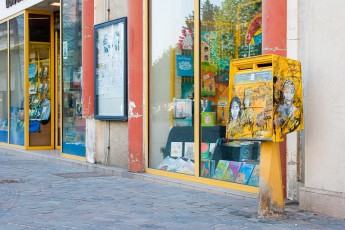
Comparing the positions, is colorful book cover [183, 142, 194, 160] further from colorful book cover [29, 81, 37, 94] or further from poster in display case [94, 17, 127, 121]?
colorful book cover [29, 81, 37, 94]

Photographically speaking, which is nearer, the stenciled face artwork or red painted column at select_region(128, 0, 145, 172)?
the stenciled face artwork

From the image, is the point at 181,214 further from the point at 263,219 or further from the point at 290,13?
the point at 290,13

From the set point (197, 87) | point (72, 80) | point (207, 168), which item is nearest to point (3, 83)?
point (72, 80)

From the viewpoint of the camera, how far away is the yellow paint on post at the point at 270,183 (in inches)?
247

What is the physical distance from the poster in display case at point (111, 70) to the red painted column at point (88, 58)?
0.16 m

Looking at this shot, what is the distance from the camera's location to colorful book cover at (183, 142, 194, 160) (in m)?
9.02

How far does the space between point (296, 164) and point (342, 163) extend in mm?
783

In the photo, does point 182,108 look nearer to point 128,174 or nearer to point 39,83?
point 128,174

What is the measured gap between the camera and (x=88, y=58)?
11.6 meters

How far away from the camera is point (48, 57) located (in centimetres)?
1564

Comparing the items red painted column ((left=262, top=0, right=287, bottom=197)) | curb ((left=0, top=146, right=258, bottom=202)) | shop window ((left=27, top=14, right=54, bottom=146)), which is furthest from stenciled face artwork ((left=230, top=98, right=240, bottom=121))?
shop window ((left=27, top=14, right=54, bottom=146))

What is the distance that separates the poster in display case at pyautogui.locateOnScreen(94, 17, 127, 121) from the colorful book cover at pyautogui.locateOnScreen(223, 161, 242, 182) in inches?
110

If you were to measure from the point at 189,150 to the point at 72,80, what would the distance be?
501 centimetres

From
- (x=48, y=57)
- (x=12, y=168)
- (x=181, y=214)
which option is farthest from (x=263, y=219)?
(x=48, y=57)
